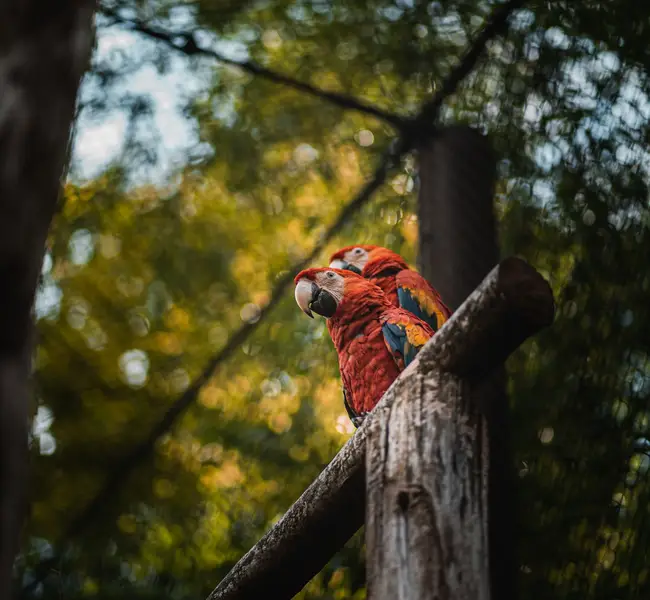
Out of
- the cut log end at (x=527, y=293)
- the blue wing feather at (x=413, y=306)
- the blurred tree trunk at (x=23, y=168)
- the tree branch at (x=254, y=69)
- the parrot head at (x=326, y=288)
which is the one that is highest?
the tree branch at (x=254, y=69)

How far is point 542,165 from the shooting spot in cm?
242

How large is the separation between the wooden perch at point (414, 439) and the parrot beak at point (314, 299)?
2.61 ft

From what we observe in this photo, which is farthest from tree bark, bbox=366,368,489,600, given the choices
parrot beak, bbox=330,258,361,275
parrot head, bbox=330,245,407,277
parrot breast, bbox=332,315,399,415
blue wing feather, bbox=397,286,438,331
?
parrot beak, bbox=330,258,361,275

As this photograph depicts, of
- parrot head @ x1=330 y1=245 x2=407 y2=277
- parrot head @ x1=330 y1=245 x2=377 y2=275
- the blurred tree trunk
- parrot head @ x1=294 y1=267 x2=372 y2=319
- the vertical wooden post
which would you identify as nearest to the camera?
the blurred tree trunk

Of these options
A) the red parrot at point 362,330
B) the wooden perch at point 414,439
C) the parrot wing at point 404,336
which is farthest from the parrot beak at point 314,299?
the wooden perch at point 414,439

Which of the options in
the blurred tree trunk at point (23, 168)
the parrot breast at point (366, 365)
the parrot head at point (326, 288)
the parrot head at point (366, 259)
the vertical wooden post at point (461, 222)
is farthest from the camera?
the parrot head at point (366, 259)

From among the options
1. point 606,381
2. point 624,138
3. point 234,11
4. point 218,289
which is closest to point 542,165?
point 624,138

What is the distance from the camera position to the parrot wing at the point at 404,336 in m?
1.99

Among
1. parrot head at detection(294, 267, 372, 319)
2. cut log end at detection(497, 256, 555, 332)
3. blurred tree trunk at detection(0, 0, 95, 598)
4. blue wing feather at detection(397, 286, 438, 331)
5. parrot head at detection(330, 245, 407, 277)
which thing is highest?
parrot head at detection(330, 245, 407, 277)

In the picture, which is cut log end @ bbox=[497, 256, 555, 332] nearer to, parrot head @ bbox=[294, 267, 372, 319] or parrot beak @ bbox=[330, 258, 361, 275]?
parrot head @ bbox=[294, 267, 372, 319]

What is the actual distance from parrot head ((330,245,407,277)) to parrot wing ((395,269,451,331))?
150 mm

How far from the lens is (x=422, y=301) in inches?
85.5

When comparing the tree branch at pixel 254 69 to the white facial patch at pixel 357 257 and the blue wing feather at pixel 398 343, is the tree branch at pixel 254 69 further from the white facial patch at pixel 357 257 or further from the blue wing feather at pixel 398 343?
the blue wing feather at pixel 398 343

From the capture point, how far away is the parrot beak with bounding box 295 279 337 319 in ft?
7.29
